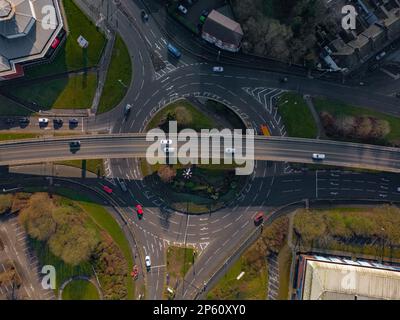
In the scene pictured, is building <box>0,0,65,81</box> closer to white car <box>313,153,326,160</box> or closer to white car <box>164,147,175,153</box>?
white car <box>164,147,175,153</box>

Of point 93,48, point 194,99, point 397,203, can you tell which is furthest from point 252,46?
point 397,203

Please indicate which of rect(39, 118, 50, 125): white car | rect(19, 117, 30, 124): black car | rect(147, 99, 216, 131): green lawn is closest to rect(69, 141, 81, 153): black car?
rect(39, 118, 50, 125): white car

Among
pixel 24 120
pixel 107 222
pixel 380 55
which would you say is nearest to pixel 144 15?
pixel 24 120

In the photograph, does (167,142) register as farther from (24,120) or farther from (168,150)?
(24,120)

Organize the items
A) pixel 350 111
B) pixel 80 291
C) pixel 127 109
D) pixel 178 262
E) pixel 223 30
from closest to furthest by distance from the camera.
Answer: pixel 223 30 < pixel 127 109 < pixel 80 291 < pixel 350 111 < pixel 178 262

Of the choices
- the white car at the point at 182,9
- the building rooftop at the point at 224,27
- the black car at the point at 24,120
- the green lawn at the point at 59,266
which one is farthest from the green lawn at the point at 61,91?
the green lawn at the point at 59,266

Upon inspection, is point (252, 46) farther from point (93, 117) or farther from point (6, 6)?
point (6, 6)

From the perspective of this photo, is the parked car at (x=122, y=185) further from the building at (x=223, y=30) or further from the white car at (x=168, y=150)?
the building at (x=223, y=30)
